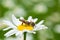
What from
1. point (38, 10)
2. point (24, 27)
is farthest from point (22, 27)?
point (38, 10)

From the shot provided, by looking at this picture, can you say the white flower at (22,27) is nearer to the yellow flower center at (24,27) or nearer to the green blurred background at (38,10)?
the yellow flower center at (24,27)

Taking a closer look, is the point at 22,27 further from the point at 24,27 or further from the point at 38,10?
the point at 38,10

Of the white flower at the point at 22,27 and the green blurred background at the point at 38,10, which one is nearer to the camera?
the white flower at the point at 22,27

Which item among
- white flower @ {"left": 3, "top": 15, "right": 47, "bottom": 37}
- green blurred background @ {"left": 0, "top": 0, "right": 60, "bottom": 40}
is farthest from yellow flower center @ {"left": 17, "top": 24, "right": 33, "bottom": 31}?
green blurred background @ {"left": 0, "top": 0, "right": 60, "bottom": 40}

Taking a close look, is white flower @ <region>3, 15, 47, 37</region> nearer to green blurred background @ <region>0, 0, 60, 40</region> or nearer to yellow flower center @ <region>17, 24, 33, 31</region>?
yellow flower center @ <region>17, 24, 33, 31</region>

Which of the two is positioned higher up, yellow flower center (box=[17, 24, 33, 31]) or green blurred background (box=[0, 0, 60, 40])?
green blurred background (box=[0, 0, 60, 40])

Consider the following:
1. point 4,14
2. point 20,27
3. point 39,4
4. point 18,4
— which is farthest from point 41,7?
point 20,27

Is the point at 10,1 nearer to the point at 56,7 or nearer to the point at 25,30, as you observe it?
the point at 56,7

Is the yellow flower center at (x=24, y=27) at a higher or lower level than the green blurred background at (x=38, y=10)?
lower

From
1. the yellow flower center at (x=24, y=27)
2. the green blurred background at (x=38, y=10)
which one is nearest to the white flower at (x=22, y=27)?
the yellow flower center at (x=24, y=27)
